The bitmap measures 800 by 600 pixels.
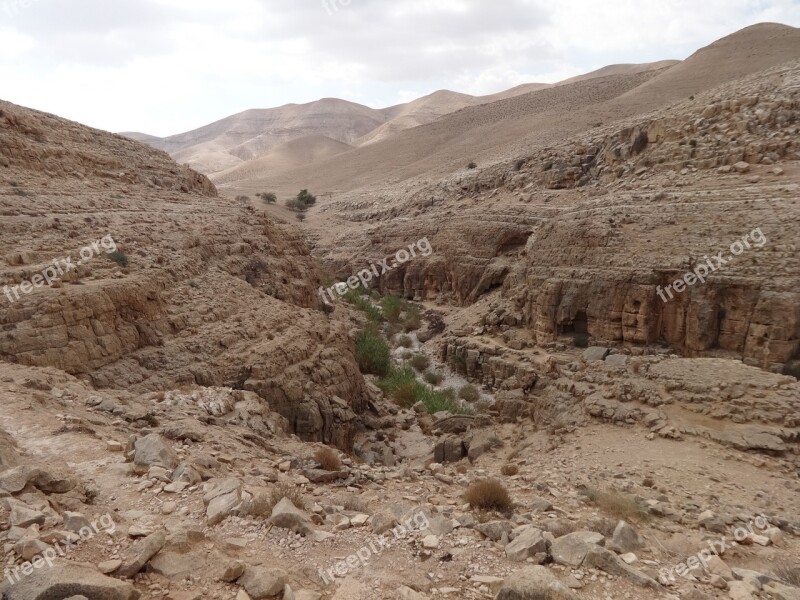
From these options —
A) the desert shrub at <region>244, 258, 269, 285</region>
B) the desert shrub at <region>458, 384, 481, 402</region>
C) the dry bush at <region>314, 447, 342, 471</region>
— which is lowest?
the desert shrub at <region>458, 384, 481, 402</region>

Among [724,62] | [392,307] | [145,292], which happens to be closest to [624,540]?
[145,292]

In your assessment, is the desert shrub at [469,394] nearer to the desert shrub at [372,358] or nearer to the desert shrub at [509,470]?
the desert shrub at [372,358]

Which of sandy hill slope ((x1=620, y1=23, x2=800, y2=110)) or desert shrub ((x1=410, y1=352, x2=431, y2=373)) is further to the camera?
sandy hill slope ((x1=620, y1=23, x2=800, y2=110))

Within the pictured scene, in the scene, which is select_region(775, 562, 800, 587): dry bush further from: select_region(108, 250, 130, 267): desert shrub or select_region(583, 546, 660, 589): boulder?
select_region(108, 250, 130, 267): desert shrub

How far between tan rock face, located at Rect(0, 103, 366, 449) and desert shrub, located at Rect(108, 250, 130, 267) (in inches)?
1.2

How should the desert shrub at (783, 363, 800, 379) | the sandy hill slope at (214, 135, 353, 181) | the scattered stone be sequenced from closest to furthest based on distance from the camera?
the scattered stone
the desert shrub at (783, 363, 800, 379)
the sandy hill slope at (214, 135, 353, 181)

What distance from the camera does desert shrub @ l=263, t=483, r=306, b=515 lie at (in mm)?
4250

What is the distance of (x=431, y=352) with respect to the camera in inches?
773

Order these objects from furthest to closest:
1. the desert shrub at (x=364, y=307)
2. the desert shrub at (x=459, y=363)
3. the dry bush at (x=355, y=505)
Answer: the desert shrub at (x=364, y=307), the desert shrub at (x=459, y=363), the dry bush at (x=355, y=505)

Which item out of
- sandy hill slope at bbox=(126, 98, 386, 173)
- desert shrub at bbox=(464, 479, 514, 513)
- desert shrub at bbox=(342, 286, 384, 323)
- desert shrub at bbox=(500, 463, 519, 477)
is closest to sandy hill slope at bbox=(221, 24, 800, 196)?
desert shrub at bbox=(342, 286, 384, 323)

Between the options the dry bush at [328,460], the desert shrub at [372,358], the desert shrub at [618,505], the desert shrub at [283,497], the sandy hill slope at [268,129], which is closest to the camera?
the desert shrub at [283,497]

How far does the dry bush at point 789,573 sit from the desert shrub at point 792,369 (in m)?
7.37

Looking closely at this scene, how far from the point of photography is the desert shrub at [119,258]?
365 inches

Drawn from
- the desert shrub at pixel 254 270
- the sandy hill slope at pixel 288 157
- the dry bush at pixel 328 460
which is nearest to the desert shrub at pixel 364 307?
the desert shrub at pixel 254 270
